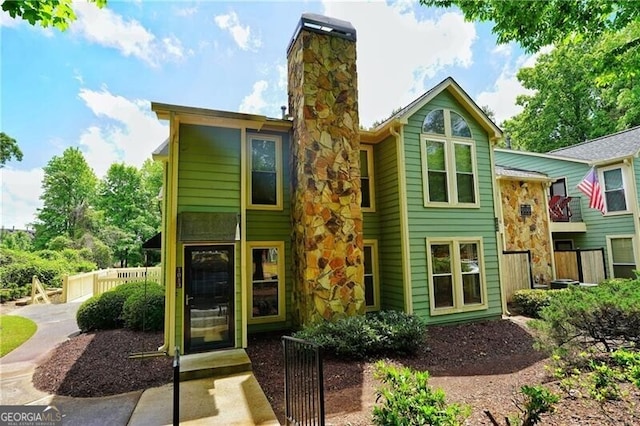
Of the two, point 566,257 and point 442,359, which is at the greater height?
point 566,257

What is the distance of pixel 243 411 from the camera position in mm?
4098

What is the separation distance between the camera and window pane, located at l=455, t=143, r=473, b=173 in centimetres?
904

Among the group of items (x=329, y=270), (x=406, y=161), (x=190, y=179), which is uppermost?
(x=406, y=161)

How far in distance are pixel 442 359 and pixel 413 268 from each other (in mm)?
2492

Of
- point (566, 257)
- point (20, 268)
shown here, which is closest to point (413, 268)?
point (566, 257)

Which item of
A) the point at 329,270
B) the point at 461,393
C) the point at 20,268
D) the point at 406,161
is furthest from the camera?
the point at 20,268

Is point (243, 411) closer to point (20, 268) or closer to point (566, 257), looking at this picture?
point (566, 257)

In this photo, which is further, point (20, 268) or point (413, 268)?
point (20, 268)

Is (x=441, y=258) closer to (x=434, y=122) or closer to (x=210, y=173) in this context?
(x=434, y=122)

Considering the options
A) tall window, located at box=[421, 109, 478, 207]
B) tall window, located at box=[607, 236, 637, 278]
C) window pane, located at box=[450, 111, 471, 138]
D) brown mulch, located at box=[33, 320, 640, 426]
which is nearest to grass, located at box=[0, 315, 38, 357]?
brown mulch, located at box=[33, 320, 640, 426]

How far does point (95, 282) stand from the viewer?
13.6 meters

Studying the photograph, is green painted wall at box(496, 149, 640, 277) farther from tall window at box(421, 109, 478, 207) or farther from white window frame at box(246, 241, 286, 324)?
white window frame at box(246, 241, 286, 324)

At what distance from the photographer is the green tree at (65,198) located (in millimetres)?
29812

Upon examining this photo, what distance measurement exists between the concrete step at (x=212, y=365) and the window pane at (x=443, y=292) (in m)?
5.11
